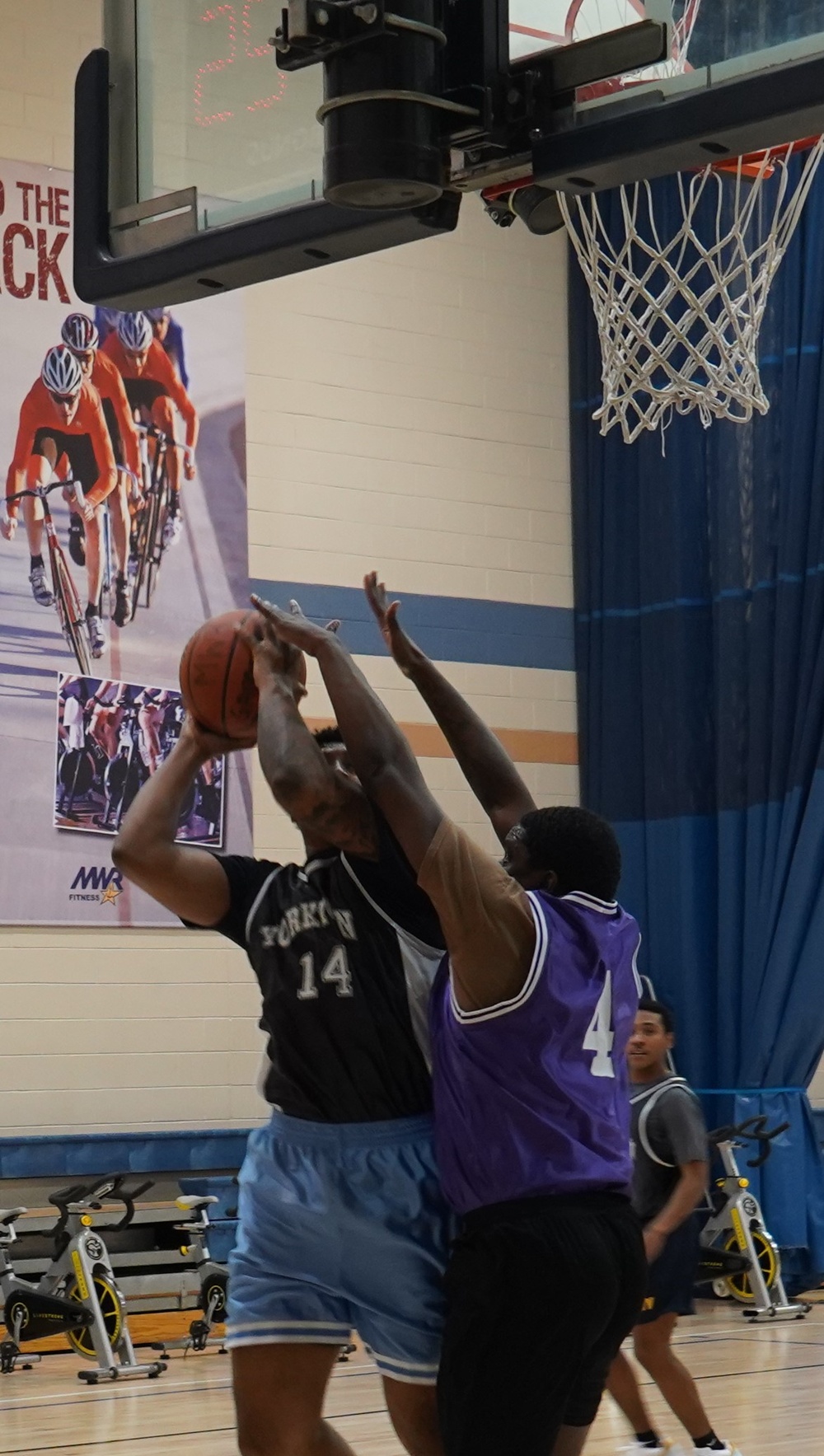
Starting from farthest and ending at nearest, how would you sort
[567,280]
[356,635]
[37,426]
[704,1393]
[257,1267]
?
[567,280] < [356,635] < [37,426] < [704,1393] < [257,1267]

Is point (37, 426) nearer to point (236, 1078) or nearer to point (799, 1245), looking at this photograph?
point (236, 1078)

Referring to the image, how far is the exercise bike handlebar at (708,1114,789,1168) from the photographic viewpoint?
9703mm

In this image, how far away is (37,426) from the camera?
970 centimetres

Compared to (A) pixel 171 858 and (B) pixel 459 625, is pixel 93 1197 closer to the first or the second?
(B) pixel 459 625

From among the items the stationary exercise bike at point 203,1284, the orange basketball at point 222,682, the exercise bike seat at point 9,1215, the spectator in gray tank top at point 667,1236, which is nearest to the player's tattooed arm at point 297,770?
the orange basketball at point 222,682

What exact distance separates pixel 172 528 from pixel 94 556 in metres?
0.51

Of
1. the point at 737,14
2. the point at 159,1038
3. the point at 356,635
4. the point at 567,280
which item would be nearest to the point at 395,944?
the point at 737,14

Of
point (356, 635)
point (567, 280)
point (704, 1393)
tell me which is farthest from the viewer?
point (567, 280)

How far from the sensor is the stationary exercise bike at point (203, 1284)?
8602mm

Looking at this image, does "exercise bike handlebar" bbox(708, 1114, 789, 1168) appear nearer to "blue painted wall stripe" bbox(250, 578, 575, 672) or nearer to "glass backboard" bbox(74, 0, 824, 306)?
"blue painted wall stripe" bbox(250, 578, 575, 672)

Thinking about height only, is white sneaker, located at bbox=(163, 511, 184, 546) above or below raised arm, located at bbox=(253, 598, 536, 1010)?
above

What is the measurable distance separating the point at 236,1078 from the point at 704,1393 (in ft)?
11.4

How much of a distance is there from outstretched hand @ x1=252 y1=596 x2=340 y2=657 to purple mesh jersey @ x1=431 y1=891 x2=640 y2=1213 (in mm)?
616

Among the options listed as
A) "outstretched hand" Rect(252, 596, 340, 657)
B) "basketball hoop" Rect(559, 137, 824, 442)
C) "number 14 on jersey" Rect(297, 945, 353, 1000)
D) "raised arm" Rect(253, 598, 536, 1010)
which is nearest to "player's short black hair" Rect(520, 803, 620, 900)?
"raised arm" Rect(253, 598, 536, 1010)
